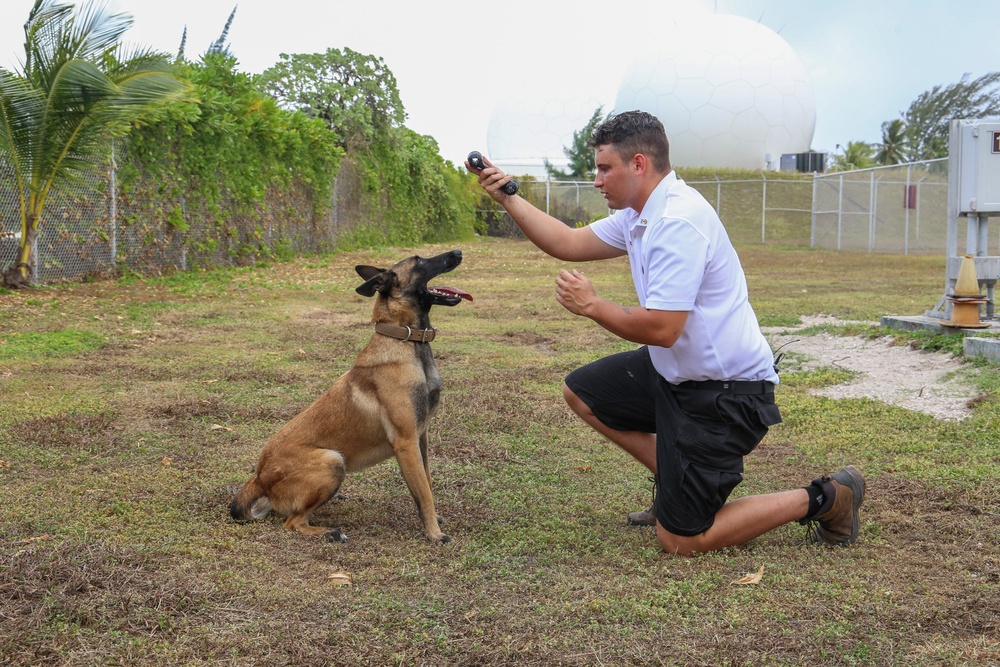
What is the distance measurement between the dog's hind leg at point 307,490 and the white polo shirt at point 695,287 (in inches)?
60.7

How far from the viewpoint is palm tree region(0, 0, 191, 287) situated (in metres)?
11.2

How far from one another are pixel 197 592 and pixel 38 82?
33.9ft

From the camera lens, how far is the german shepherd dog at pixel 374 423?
4035 mm

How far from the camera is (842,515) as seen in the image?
149 inches

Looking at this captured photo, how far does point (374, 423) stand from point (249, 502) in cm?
67

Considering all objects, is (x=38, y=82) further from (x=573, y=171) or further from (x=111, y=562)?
(x=573, y=171)

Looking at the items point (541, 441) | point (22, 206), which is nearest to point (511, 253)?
point (22, 206)

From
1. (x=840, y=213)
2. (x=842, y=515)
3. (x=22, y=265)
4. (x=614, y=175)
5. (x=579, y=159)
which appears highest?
(x=579, y=159)

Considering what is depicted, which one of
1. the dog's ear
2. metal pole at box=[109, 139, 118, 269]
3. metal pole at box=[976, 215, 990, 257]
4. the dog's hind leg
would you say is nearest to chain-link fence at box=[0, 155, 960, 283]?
metal pole at box=[109, 139, 118, 269]

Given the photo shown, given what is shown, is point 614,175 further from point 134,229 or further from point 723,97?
point 723,97

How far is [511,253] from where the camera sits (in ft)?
84.0

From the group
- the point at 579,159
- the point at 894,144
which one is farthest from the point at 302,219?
the point at 894,144

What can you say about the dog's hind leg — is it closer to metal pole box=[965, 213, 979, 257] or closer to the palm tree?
metal pole box=[965, 213, 979, 257]

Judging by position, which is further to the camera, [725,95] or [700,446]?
[725,95]
